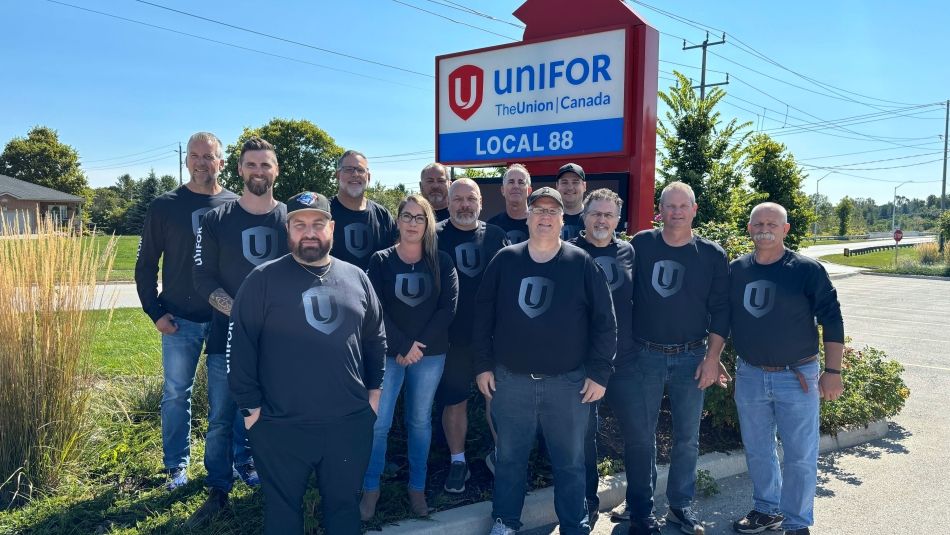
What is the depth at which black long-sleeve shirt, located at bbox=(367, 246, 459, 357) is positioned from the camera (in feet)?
11.7

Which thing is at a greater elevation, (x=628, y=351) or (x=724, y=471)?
(x=628, y=351)

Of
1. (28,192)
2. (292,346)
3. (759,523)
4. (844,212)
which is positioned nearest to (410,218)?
(292,346)

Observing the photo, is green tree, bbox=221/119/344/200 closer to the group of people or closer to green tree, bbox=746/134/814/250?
green tree, bbox=746/134/814/250

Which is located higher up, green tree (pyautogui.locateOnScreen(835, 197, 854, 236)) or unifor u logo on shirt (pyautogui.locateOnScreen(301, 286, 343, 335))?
green tree (pyautogui.locateOnScreen(835, 197, 854, 236))

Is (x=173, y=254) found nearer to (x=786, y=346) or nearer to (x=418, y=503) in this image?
(x=418, y=503)

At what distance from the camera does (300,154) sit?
38.9m

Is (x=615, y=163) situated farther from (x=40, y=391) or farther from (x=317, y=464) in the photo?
(x=40, y=391)

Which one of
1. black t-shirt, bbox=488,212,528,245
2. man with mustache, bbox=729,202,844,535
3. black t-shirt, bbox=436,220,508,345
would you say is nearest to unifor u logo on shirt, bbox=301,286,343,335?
black t-shirt, bbox=436,220,508,345

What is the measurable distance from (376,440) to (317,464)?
820mm

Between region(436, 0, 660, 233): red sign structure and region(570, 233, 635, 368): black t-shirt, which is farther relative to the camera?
region(436, 0, 660, 233): red sign structure

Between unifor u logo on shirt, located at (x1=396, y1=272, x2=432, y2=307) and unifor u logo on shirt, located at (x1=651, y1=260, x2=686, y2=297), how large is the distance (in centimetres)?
137

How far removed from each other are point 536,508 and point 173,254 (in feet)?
9.21

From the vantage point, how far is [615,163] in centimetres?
613

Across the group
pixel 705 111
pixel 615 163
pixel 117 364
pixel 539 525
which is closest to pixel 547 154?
pixel 615 163
